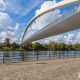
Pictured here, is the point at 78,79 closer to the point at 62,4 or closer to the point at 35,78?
the point at 35,78

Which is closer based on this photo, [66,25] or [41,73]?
[41,73]

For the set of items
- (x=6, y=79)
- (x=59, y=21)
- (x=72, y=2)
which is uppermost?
(x=72, y=2)

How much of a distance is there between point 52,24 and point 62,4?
4.58 m

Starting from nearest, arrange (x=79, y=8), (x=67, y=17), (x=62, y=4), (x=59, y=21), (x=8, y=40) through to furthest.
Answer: (x=79, y=8) → (x=67, y=17) → (x=62, y=4) → (x=59, y=21) → (x=8, y=40)

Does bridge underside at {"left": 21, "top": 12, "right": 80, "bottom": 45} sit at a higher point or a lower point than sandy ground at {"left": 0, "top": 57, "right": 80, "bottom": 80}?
higher

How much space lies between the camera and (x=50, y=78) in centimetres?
410

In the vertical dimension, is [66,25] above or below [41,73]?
above

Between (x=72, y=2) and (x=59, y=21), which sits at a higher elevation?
(x=72, y=2)

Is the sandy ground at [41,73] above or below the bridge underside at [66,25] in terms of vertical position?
below

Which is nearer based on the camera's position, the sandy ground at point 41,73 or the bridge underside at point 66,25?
the sandy ground at point 41,73

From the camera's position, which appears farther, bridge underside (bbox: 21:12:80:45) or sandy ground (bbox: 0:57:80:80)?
bridge underside (bbox: 21:12:80:45)

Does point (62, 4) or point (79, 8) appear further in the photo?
point (62, 4)

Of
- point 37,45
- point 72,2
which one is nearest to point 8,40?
point 37,45

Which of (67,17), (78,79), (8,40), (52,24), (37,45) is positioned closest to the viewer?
(78,79)
